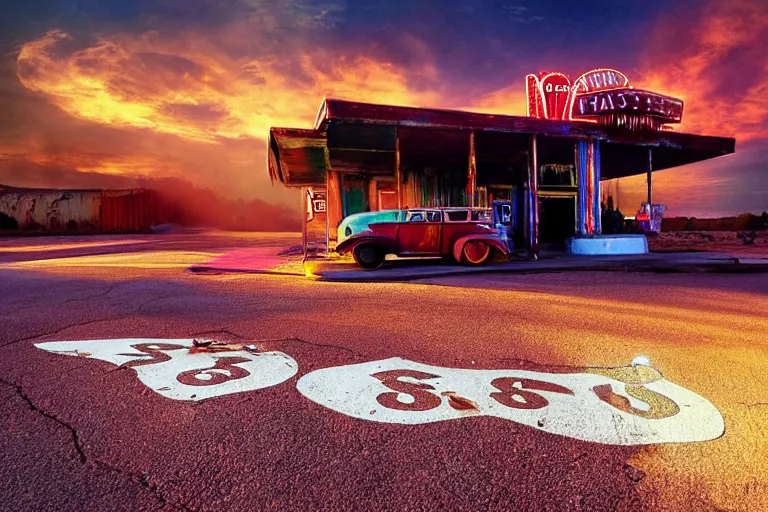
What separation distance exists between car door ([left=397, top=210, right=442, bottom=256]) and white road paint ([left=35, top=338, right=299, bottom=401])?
810cm

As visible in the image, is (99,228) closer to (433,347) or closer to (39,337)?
(39,337)

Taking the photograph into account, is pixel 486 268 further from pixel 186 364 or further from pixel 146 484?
pixel 146 484

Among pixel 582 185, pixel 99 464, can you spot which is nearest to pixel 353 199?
pixel 582 185

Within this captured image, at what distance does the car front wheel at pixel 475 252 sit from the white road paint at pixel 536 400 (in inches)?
338

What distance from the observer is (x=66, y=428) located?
2678 millimetres

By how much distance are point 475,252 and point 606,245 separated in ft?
19.9

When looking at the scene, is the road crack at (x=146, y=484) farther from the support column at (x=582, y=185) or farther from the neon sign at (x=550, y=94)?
the support column at (x=582, y=185)

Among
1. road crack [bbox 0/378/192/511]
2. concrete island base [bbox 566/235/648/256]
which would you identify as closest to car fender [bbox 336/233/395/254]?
concrete island base [bbox 566/235/648/256]

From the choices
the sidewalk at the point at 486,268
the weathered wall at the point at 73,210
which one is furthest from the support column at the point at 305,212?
the weathered wall at the point at 73,210

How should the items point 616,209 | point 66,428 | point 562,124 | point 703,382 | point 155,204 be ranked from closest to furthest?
point 66,428 → point 703,382 → point 562,124 → point 616,209 → point 155,204

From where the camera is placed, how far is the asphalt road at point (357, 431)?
2.05 meters

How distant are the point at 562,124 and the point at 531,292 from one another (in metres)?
8.90

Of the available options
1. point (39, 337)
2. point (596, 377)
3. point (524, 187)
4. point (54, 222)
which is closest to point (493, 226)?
point (524, 187)

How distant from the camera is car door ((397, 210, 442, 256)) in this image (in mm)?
12141
